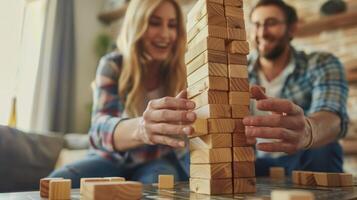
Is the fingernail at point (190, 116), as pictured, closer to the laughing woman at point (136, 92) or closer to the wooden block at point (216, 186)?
the wooden block at point (216, 186)

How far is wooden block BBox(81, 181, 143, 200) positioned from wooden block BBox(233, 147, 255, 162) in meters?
0.23

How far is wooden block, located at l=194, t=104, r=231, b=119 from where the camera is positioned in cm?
75

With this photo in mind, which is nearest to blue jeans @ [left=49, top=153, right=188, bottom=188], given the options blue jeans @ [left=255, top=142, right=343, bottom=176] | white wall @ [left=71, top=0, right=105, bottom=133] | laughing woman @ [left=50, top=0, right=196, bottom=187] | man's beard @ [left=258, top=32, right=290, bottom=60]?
laughing woman @ [left=50, top=0, right=196, bottom=187]

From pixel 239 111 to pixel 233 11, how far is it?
0.78 feet

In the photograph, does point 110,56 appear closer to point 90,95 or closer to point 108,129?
point 108,129

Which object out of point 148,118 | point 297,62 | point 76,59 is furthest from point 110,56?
point 76,59

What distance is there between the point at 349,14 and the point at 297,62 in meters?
0.99

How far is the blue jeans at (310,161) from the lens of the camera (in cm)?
152

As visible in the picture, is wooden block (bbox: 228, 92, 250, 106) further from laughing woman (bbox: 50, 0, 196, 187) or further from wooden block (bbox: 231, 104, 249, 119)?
laughing woman (bbox: 50, 0, 196, 187)

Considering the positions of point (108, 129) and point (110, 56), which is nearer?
point (108, 129)

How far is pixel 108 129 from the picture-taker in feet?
4.34

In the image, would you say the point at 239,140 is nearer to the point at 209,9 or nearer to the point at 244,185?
the point at 244,185

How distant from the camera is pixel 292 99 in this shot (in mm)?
1716

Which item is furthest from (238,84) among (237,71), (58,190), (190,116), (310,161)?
(310,161)
